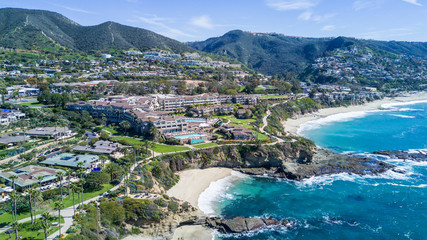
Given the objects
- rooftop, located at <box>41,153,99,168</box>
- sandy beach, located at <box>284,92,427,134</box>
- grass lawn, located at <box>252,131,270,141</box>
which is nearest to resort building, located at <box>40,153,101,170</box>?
rooftop, located at <box>41,153,99,168</box>

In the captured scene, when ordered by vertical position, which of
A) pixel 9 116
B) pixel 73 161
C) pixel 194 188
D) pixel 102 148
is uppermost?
pixel 9 116

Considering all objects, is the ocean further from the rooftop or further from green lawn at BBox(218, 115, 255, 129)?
green lawn at BBox(218, 115, 255, 129)

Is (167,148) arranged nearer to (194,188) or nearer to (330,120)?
(194,188)

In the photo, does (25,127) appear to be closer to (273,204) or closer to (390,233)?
(273,204)

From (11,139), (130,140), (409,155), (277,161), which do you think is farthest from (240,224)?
(409,155)

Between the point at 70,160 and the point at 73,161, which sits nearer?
the point at 73,161

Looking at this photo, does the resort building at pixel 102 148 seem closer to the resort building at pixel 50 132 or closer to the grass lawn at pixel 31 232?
the resort building at pixel 50 132
